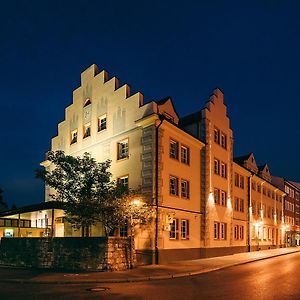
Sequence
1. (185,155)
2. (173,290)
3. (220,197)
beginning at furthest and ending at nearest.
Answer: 1. (220,197)
2. (185,155)
3. (173,290)

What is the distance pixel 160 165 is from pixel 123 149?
12.4 ft

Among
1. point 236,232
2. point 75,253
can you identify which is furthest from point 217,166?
point 75,253

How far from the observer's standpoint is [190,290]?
14.4 m

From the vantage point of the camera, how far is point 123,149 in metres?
29.4

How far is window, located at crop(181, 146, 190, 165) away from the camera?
30.1m

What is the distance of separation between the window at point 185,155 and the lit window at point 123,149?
163 inches

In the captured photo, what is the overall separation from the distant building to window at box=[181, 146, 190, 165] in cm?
7

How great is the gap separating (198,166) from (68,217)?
467 inches

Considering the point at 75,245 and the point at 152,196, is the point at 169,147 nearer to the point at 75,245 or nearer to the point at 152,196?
the point at 152,196

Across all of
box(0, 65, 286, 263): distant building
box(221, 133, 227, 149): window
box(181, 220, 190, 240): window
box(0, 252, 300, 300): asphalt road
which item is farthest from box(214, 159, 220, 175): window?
box(0, 252, 300, 300): asphalt road

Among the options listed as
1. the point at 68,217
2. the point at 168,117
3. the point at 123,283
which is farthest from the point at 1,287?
the point at 168,117

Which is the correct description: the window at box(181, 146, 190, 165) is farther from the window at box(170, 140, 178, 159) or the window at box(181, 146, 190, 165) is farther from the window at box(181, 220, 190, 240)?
the window at box(181, 220, 190, 240)

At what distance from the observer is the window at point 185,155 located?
3015cm

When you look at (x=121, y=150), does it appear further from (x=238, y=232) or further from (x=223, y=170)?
(x=238, y=232)
